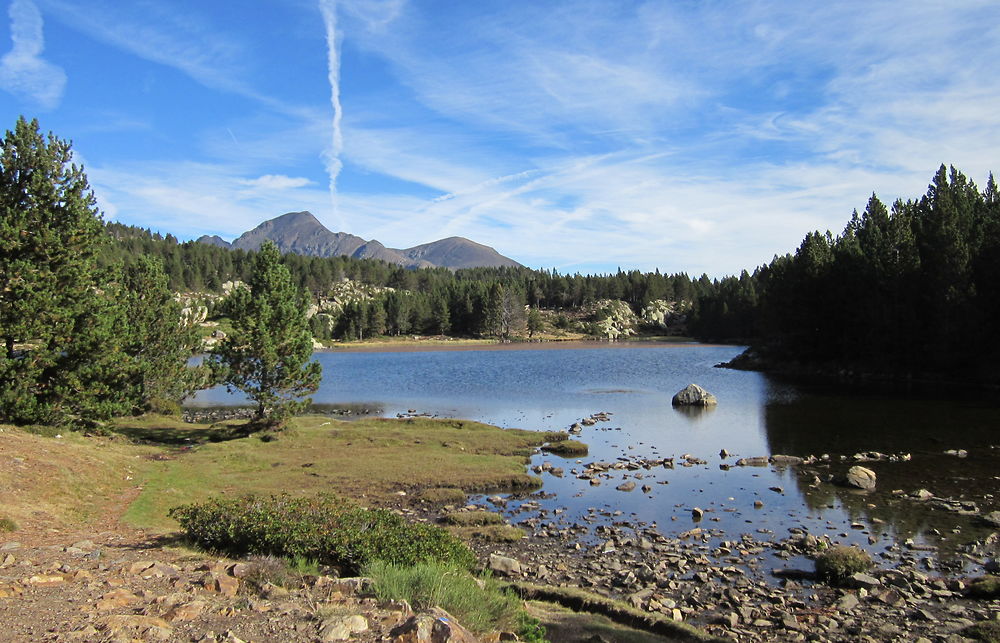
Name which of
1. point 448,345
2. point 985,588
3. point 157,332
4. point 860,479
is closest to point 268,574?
point 985,588

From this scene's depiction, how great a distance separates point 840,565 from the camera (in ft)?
63.9

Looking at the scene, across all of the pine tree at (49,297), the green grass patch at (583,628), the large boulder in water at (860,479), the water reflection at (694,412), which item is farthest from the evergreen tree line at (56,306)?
the water reflection at (694,412)

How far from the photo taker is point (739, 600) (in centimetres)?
1778

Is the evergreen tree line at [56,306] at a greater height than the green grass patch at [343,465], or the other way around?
the evergreen tree line at [56,306]

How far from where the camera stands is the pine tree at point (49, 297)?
99.7 ft

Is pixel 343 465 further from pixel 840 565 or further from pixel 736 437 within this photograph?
pixel 736 437

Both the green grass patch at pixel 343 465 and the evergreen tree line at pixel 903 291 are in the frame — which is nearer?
the green grass patch at pixel 343 465

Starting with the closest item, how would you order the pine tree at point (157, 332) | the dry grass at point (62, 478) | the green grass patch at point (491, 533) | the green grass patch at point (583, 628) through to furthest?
the green grass patch at point (583, 628) < the dry grass at point (62, 478) < the green grass patch at point (491, 533) < the pine tree at point (157, 332)

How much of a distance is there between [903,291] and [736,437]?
173 ft

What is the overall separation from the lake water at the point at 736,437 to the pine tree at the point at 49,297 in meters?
24.0

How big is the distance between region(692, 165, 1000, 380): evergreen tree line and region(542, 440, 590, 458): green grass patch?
5728 cm

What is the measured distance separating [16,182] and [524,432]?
36.0m

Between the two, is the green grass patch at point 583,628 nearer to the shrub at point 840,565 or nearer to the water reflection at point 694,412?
the shrub at point 840,565

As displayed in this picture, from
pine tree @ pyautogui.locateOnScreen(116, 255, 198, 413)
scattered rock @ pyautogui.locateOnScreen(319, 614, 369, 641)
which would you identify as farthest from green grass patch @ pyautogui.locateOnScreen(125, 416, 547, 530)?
scattered rock @ pyautogui.locateOnScreen(319, 614, 369, 641)
